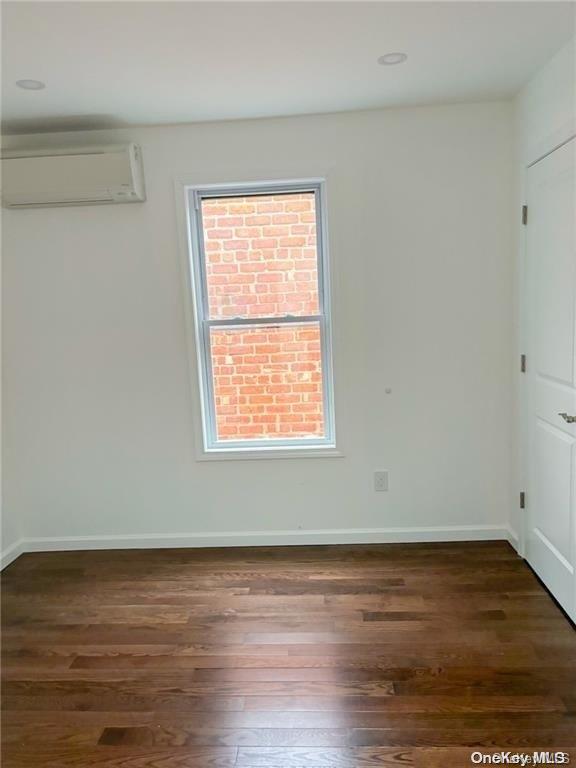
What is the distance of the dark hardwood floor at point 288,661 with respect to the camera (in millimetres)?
1732

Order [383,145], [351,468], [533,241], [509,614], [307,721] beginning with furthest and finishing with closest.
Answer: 1. [351,468]
2. [383,145]
3. [533,241]
4. [509,614]
5. [307,721]

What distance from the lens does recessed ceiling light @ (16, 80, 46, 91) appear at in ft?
7.49

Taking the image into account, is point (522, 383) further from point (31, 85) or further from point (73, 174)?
point (31, 85)

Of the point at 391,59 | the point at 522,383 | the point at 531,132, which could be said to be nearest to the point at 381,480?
the point at 522,383

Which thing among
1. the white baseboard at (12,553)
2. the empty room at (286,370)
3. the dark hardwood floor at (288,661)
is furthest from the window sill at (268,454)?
the white baseboard at (12,553)

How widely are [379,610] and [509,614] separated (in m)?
0.61

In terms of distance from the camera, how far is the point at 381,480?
313cm

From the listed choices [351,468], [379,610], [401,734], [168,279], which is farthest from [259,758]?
[168,279]

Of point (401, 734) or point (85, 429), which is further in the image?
point (85, 429)

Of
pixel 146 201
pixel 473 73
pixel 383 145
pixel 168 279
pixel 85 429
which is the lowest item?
pixel 85 429

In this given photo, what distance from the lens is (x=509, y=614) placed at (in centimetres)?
237

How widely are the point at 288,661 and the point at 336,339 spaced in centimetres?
174

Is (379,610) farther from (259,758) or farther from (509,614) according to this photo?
(259,758)

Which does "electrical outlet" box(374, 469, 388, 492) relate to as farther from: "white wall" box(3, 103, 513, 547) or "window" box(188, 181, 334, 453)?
"window" box(188, 181, 334, 453)
